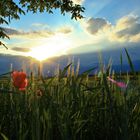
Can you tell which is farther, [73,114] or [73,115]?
[73,114]

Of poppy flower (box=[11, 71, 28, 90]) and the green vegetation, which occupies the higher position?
poppy flower (box=[11, 71, 28, 90])

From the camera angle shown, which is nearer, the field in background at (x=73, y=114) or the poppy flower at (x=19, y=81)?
the field in background at (x=73, y=114)

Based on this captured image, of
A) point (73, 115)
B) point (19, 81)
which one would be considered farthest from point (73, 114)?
point (19, 81)

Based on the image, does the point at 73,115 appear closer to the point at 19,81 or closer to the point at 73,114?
the point at 73,114

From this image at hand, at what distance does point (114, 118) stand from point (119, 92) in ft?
1.26

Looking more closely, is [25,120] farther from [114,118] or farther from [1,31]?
[1,31]

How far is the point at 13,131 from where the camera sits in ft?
9.82

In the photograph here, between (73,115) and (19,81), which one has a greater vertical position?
(19,81)

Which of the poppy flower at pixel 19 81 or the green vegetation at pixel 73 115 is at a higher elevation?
the poppy flower at pixel 19 81

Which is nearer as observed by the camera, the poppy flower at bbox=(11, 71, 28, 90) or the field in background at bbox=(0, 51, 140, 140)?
the field in background at bbox=(0, 51, 140, 140)

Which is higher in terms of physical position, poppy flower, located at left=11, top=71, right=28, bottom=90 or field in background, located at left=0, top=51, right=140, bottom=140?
poppy flower, located at left=11, top=71, right=28, bottom=90

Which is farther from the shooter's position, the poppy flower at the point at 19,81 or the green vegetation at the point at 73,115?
the poppy flower at the point at 19,81

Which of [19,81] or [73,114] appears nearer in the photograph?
[19,81]

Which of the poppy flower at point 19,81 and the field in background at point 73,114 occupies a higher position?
the poppy flower at point 19,81
